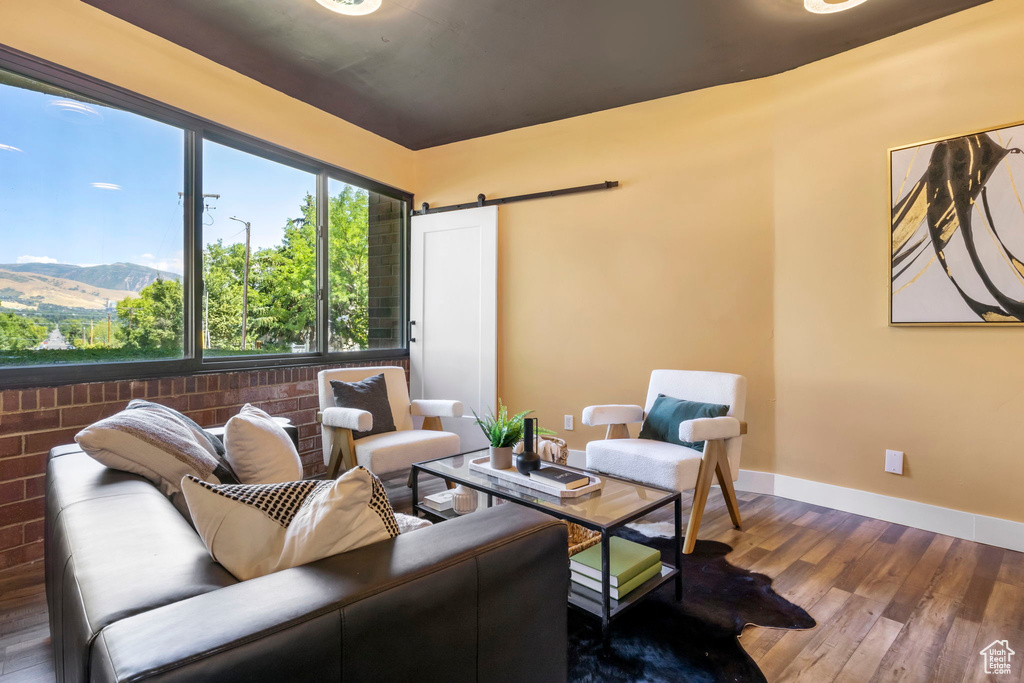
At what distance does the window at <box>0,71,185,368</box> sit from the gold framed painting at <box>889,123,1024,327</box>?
413cm

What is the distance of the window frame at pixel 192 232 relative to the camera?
2402 millimetres

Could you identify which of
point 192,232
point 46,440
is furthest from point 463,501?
point 192,232

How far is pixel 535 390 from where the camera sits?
13.9 feet

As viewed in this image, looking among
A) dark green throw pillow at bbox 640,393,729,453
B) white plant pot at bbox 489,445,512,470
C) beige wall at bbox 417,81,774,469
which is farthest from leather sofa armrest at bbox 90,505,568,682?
beige wall at bbox 417,81,774,469

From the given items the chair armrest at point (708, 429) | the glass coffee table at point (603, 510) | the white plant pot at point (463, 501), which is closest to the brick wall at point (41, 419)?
the glass coffee table at point (603, 510)

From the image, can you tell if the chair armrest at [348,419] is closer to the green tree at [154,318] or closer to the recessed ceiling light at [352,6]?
the green tree at [154,318]

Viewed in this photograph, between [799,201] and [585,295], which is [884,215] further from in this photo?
[585,295]

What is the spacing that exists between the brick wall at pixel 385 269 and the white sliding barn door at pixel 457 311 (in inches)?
5.9

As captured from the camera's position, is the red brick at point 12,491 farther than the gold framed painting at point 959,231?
No

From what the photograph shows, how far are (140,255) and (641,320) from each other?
10.4 ft

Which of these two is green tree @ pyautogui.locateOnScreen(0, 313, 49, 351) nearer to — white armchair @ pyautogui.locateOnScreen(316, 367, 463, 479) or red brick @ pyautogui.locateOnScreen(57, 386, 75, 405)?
red brick @ pyautogui.locateOnScreen(57, 386, 75, 405)

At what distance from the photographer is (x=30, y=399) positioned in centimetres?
233

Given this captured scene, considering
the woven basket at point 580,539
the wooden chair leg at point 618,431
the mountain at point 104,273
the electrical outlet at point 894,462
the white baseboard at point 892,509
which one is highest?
the mountain at point 104,273

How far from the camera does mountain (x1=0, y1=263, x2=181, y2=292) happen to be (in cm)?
244
